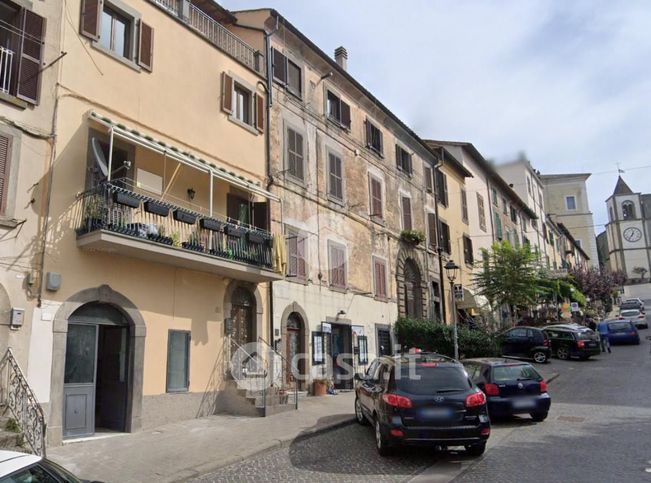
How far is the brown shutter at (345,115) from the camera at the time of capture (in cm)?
2089

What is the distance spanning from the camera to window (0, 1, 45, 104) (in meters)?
10.2

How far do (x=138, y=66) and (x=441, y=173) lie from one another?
1979 centimetres

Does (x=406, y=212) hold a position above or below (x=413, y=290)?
above

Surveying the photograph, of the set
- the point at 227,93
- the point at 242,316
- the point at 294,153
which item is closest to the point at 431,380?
the point at 242,316

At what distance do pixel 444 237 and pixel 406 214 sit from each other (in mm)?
4494

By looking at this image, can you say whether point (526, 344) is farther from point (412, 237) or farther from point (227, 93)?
point (227, 93)

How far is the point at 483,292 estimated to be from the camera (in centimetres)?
2864

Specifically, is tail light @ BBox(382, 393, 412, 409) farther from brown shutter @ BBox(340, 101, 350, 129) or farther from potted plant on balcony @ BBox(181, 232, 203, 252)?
brown shutter @ BBox(340, 101, 350, 129)

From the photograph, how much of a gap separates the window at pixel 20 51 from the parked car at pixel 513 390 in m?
10.4

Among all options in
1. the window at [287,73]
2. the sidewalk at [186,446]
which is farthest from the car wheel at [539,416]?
the window at [287,73]

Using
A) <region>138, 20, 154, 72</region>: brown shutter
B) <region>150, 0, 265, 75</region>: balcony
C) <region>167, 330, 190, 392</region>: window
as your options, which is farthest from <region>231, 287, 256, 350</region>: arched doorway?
<region>150, 0, 265, 75</region>: balcony

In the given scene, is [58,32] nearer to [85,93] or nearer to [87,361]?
[85,93]

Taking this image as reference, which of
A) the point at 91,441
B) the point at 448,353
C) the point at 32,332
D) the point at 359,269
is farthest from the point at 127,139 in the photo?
the point at 448,353

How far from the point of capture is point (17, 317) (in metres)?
9.55
